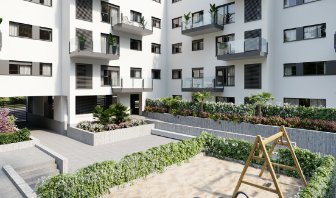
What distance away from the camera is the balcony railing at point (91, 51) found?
1928 centimetres

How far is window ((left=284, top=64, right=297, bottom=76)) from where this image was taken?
20.7m

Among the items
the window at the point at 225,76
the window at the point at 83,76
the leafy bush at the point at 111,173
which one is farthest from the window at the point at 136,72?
the leafy bush at the point at 111,173

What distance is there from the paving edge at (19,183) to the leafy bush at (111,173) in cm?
165

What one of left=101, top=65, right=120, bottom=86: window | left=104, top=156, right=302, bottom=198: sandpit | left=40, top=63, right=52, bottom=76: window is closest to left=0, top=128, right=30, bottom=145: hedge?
left=40, top=63, right=52, bottom=76: window

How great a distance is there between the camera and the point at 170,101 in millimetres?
22984

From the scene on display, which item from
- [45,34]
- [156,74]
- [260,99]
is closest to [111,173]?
[260,99]

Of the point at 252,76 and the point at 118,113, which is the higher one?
the point at 252,76

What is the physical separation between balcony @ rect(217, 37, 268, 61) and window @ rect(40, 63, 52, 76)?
50.8 feet

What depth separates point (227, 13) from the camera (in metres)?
24.4

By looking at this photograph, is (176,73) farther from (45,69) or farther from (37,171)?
(37,171)

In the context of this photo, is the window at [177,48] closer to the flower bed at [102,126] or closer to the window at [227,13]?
the window at [227,13]

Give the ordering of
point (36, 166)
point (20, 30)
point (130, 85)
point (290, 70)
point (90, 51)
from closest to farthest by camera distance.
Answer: point (36, 166) < point (20, 30) < point (90, 51) < point (290, 70) < point (130, 85)

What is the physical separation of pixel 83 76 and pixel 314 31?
66.2 feet

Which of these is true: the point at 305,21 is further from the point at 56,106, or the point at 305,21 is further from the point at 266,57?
the point at 56,106
